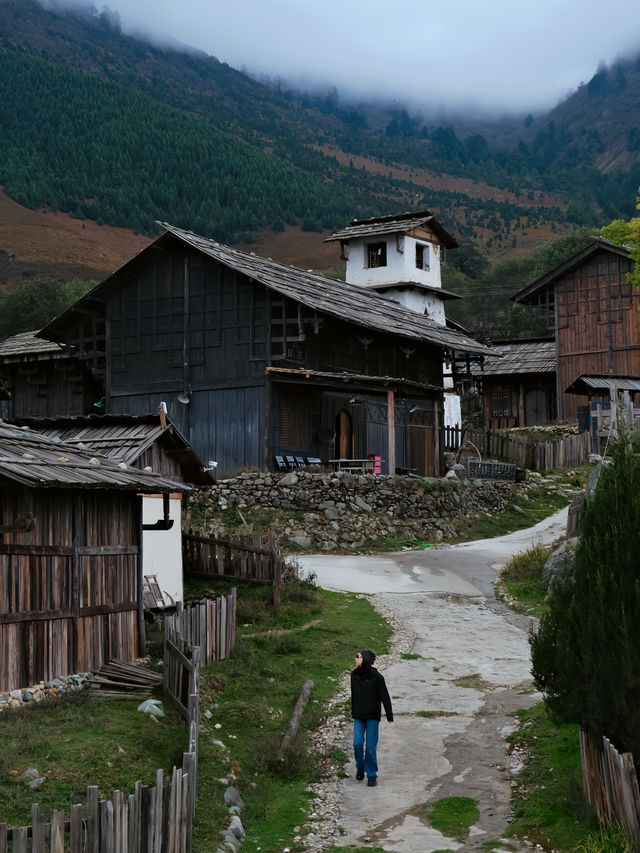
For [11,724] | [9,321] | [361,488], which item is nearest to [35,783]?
[11,724]

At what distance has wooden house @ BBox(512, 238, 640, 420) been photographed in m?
47.2

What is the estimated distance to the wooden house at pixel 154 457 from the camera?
66.1 feet

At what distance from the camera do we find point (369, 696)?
486 inches

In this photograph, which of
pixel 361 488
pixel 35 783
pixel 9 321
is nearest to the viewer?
pixel 35 783

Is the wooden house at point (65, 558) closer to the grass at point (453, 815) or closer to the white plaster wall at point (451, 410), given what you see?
the grass at point (453, 815)

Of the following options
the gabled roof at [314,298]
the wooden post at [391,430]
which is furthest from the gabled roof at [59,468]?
the wooden post at [391,430]

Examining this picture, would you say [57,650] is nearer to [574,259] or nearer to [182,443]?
[182,443]

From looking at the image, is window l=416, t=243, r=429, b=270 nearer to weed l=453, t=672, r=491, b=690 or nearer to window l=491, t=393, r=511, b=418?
window l=491, t=393, r=511, b=418

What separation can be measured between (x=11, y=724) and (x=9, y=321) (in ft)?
191

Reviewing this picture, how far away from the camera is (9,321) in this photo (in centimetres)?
6650

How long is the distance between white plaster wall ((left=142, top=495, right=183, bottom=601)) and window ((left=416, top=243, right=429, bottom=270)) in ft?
111

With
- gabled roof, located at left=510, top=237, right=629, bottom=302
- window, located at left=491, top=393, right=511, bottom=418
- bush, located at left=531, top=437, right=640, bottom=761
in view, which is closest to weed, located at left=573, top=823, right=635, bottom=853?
bush, located at left=531, top=437, right=640, bottom=761

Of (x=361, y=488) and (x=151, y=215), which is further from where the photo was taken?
(x=151, y=215)

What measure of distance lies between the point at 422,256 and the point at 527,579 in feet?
105
